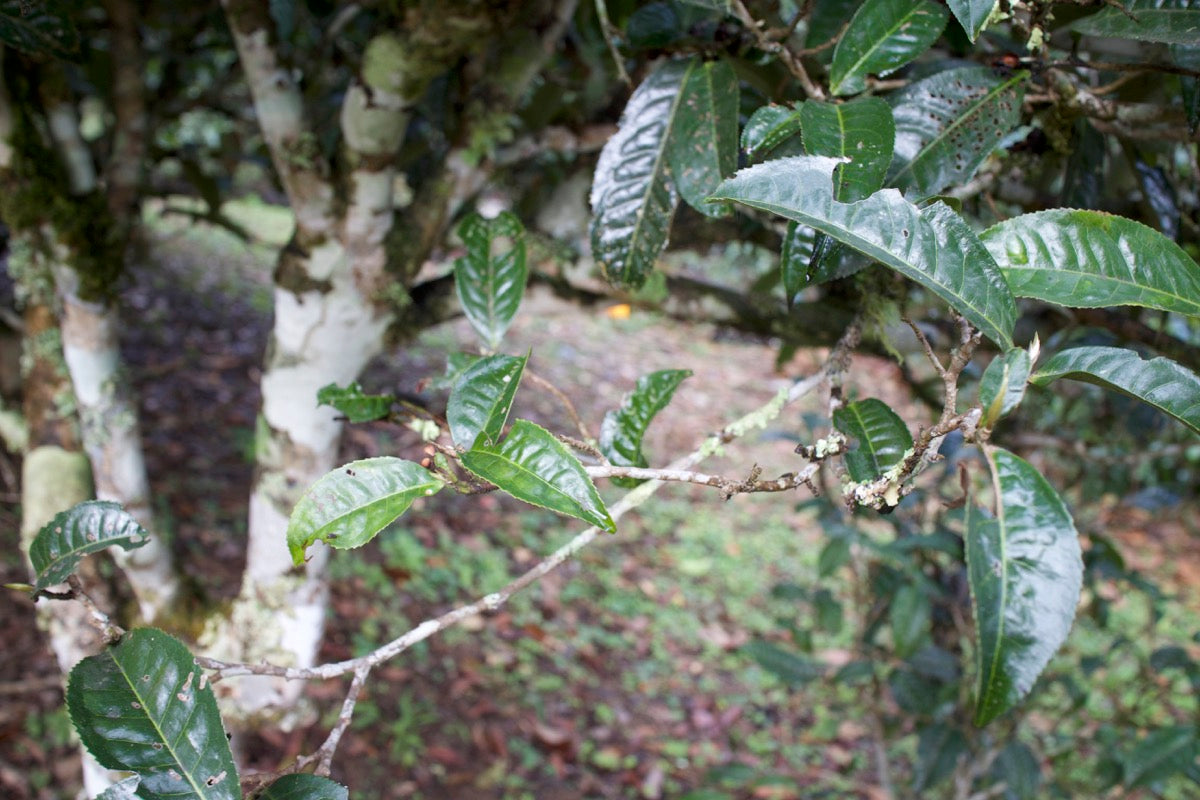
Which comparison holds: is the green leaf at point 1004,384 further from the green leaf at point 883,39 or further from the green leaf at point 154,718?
the green leaf at point 154,718

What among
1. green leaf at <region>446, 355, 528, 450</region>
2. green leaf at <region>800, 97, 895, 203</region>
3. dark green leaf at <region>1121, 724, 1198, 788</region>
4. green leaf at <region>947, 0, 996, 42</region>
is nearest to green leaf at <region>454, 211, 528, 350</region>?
green leaf at <region>446, 355, 528, 450</region>

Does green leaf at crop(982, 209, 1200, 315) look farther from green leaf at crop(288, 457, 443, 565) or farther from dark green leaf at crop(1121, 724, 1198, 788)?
dark green leaf at crop(1121, 724, 1198, 788)

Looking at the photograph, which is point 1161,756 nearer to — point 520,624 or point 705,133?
point 705,133

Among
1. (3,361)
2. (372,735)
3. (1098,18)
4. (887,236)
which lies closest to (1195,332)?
(1098,18)

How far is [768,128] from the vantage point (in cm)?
63

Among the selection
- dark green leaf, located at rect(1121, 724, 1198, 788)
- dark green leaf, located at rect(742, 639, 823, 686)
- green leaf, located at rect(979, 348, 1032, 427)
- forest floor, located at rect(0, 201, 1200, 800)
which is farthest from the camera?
forest floor, located at rect(0, 201, 1200, 800)

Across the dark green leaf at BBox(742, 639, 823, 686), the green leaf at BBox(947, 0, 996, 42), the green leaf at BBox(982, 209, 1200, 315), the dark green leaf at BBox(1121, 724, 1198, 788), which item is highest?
the green leaf at BBox(947, 0, 996, 42)

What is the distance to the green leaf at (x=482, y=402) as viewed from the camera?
58 cm

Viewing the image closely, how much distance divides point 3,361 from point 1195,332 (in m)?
2.55

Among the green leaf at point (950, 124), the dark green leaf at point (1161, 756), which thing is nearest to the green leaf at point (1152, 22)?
the green leaf at point (950, 124)

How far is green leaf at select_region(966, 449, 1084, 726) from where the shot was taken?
503 millimetres

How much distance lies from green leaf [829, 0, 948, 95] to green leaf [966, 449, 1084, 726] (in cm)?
32

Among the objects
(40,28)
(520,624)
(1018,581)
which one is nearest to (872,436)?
(1018,581)

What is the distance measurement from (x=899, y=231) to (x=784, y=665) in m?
1.43
